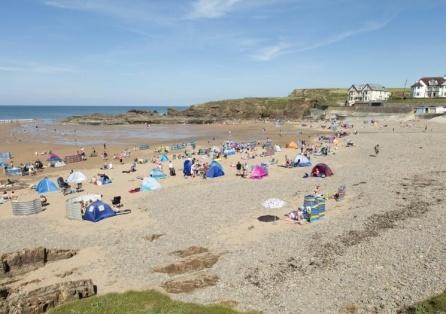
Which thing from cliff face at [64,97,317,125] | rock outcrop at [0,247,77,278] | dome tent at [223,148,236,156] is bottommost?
rock outcrop at [0,247,77,278]

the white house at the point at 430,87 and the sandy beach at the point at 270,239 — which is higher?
the white house at the point at 430,87

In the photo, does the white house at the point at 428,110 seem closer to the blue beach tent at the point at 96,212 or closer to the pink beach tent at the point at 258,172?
the pink beach tent at the point at 258,172

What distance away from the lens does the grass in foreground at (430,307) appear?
35.4ft

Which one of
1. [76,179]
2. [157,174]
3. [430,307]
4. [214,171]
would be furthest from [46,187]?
[430,307]

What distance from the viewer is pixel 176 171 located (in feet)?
116

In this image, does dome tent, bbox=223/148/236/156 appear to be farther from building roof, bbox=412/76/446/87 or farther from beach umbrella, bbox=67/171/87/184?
building roof, bbox=412/76/446/87

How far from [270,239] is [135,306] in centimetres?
769

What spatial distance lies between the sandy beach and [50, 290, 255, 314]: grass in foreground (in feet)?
2.41

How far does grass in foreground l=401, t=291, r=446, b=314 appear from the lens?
35.4 feet

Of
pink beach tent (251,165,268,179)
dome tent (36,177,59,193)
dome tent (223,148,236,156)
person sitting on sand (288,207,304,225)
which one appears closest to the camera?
person sitting on sand (288,207,304,225)

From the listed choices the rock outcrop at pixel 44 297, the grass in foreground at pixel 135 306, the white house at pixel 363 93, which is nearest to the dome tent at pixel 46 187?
the rock outcrop at pixel 44 297

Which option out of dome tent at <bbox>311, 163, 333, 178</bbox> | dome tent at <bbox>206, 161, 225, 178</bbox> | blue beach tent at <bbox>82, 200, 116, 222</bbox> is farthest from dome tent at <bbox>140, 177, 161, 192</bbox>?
dome tent at <bbox>311, 163, 333, 178</bbox>

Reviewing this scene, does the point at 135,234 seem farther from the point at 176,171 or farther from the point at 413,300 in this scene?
the point at 176,171

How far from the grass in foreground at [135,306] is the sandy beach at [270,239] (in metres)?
0.74
